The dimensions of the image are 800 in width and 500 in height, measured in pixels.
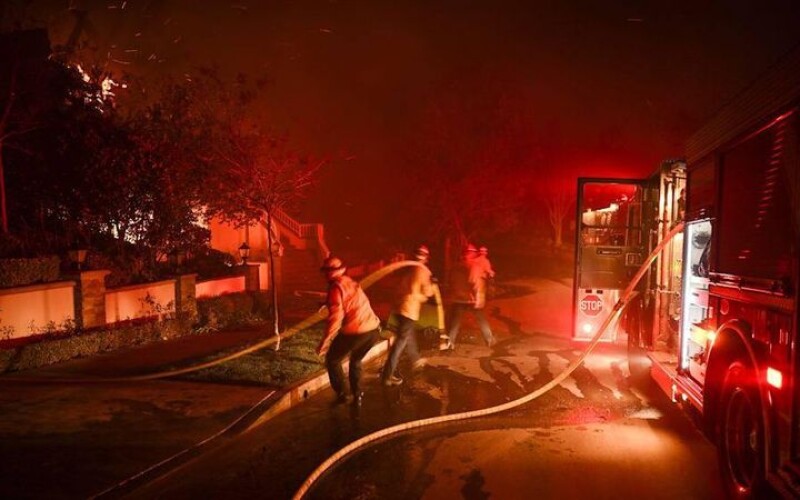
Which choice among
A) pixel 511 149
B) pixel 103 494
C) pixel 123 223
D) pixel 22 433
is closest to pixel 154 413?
pixel 22 433

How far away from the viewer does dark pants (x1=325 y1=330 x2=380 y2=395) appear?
708 cm

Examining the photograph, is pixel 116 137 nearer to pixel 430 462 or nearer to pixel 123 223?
pixel 123 223

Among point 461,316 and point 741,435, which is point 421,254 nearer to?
point 461,316

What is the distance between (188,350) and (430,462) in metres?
5.98

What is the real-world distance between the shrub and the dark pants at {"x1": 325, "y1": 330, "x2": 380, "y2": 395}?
528 centimetres

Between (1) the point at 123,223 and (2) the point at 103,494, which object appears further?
(1) the point at 123,223

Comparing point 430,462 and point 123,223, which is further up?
point 123,223

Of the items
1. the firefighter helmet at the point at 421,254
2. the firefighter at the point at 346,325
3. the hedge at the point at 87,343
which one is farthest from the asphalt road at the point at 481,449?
the hedge at the point at 87,343

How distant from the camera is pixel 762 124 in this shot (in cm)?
434

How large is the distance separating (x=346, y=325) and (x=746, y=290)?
4.11 metres

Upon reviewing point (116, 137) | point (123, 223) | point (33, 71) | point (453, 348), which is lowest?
point (453, 348)

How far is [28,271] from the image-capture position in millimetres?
9336

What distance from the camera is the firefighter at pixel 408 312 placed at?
26.3 feet

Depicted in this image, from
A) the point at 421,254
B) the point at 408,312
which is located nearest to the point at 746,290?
the point at 408,312
